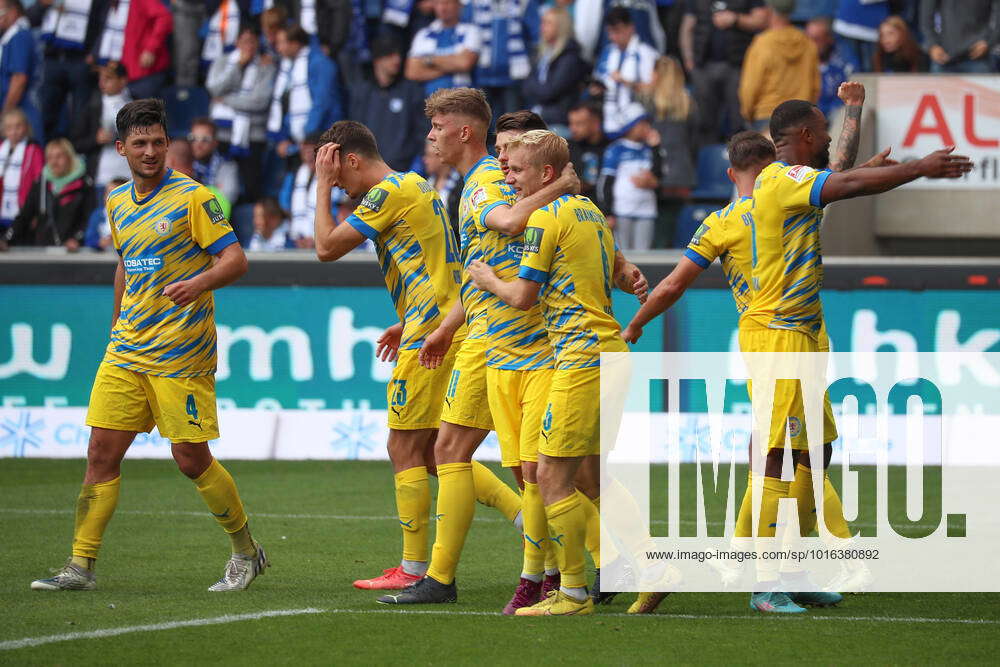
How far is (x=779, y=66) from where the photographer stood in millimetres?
14922

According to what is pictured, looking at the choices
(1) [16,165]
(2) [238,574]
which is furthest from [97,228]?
(2) [238,574]

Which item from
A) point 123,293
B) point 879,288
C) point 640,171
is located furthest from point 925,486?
point 123,293

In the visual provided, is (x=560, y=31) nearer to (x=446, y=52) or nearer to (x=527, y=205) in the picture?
(x=446, y=52)

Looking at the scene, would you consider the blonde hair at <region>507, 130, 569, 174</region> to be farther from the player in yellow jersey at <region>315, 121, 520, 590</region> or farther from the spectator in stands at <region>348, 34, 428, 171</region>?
the spectator in stands at <region>348, 34, 428, 171</region>

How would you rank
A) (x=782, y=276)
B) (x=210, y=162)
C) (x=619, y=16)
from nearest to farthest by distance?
1. (x=782, y=276)
2. (x=619, y=16)
3. (x=210, y=162)

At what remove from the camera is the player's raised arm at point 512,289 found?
650 cm

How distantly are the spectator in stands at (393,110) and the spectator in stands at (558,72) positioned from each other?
127 centimetres

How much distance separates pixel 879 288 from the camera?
13.2 metres

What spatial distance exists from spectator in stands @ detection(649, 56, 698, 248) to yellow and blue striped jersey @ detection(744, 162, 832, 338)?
8312 millimetres

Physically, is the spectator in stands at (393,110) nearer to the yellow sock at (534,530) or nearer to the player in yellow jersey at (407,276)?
the player in yellow jersey at (407,276)

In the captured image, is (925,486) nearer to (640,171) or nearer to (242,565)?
(640,171)

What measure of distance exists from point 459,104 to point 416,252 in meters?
0.74

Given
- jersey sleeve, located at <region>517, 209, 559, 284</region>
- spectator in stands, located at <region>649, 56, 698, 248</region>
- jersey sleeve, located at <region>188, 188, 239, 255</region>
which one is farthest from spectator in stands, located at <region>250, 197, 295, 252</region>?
jersey sleeve, located at <region>517, 209, 559, 284</region>

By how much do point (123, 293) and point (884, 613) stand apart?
402cm
